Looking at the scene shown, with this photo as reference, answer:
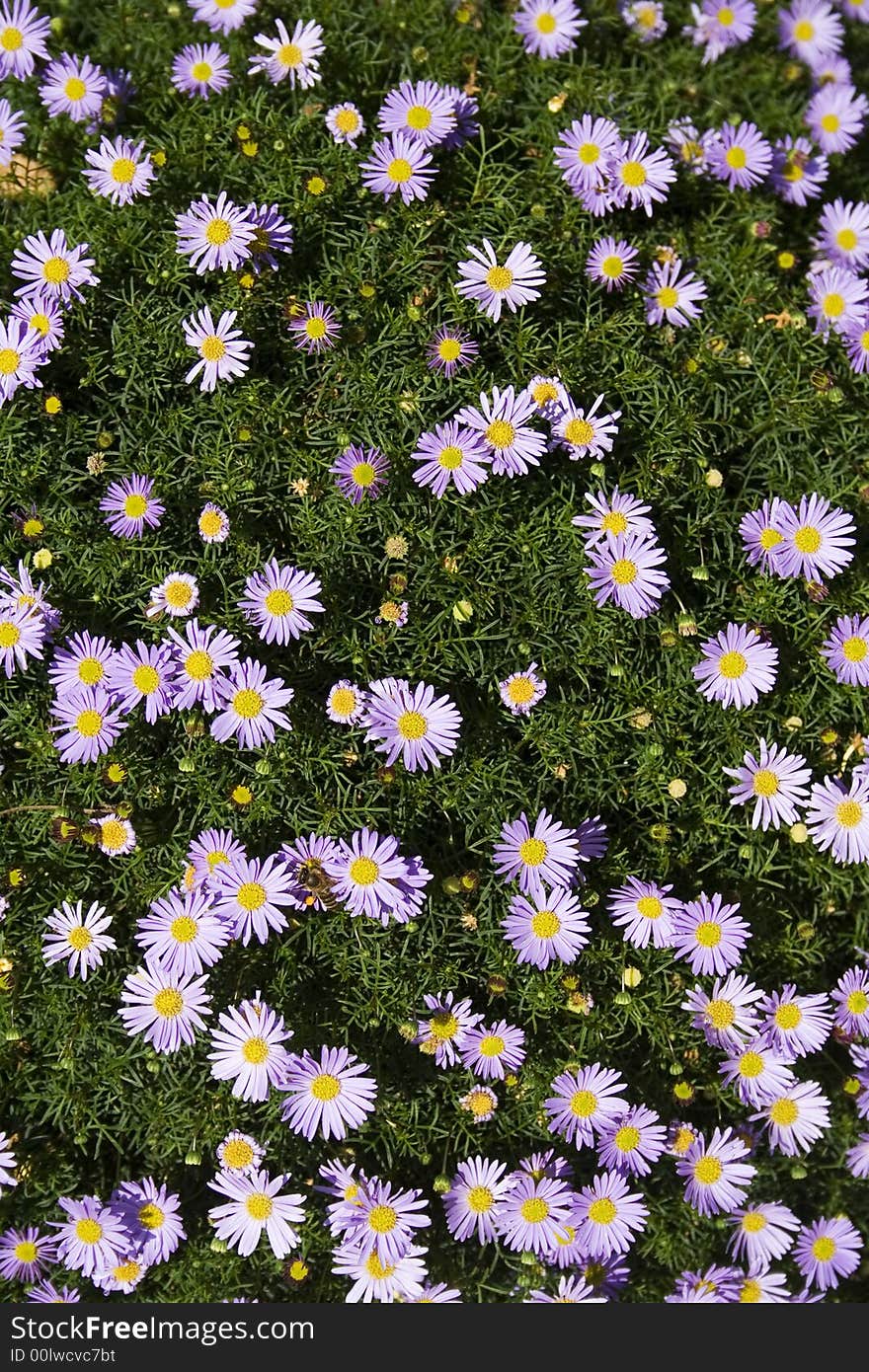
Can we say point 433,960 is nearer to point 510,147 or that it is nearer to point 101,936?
point 101,936

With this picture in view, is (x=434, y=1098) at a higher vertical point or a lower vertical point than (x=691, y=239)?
lower

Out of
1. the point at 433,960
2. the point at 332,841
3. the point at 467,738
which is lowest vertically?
the point at 433,960

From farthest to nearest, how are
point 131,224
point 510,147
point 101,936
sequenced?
point 510,147 < point 131,224 < point 101,936

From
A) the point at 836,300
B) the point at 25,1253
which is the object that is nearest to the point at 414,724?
the point at 25,1253

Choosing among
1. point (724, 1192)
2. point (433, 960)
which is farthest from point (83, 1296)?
point (724, 1192)

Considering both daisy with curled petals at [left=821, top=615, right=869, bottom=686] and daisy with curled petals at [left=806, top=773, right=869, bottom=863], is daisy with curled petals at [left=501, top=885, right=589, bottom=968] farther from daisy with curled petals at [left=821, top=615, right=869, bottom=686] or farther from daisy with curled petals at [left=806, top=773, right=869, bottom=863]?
daisy with curled petals at [left=821, top=615, right=869, bottom=686]

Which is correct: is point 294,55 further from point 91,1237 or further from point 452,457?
point 91,1237

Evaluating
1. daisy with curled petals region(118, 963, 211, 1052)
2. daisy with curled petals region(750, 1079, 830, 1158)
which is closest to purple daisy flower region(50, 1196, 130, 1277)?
daisy with curled petals region(118, 963, 211, 1052)
